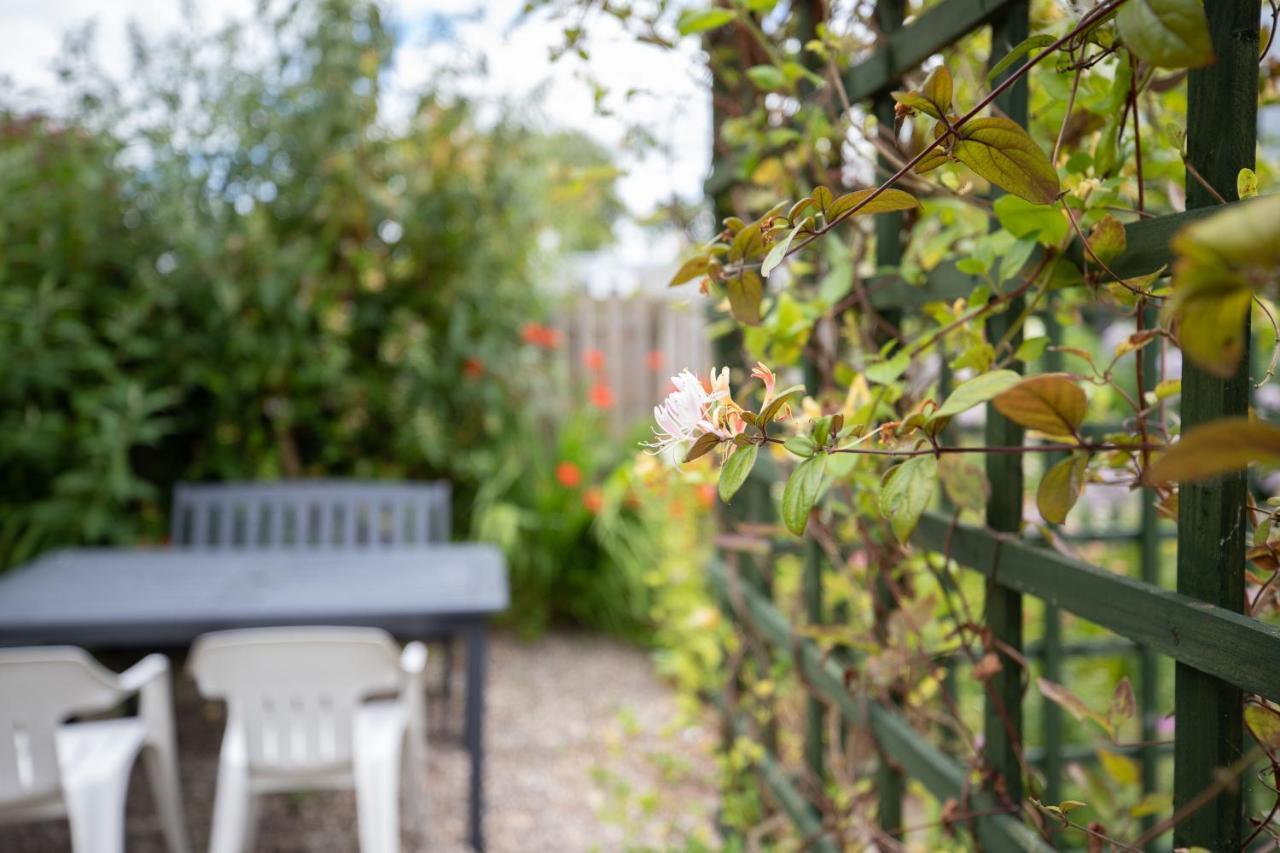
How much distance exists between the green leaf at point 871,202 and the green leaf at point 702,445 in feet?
0.54

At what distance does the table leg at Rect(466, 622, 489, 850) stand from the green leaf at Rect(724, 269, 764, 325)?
1592 mm

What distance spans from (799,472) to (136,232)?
3392 mm

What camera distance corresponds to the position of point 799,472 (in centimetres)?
59

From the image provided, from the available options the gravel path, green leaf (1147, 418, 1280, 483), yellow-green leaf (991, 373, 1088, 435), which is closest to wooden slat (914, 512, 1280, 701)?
yellow-green leaf (991, 373, 1088, 435)

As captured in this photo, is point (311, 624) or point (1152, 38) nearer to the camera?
point (1152, 38)

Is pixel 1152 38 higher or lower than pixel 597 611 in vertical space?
higher

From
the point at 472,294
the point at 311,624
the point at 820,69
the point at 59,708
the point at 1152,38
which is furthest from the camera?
the point at 472,294

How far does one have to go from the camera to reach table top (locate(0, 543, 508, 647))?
196 centimetres

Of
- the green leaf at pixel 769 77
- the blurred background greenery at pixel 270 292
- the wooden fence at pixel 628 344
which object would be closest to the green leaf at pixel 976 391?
the green leaf at pixel 769 77

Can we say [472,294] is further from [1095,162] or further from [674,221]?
[1095,162]

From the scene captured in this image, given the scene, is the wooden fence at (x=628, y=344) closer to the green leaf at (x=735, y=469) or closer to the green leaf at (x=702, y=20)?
the green leaf at (x=702, y=20)

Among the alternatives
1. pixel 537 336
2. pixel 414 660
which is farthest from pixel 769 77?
pixel 537 336

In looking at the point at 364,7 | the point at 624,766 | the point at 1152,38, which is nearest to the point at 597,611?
the point at 624,766

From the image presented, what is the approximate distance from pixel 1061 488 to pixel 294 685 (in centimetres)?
159
